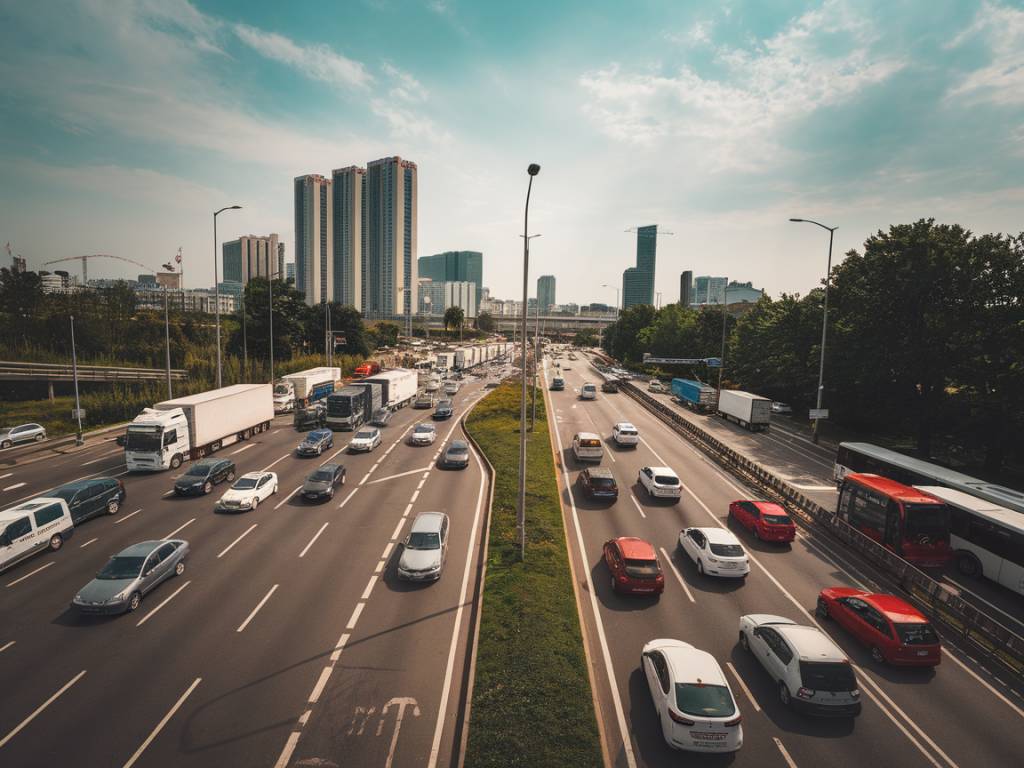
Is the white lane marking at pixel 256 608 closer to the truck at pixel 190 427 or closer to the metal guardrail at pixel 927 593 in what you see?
the truck at pixel 190 427

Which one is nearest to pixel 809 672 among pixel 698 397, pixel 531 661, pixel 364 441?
pixel 531 661

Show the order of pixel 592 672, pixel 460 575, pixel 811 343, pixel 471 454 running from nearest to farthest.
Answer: pixel 592 672
pixel 460 575
pixel 471 454
pixel 811 343

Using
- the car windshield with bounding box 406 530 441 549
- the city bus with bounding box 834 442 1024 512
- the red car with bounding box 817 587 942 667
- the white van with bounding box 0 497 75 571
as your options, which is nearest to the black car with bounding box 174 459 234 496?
the white van with bounding box 0 497 75 571

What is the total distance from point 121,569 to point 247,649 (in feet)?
20.1

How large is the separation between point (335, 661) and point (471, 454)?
2311 cm

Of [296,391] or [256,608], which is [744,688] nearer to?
[256,608]

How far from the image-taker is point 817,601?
17.2 m

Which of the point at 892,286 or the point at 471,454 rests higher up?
the point at 892,286

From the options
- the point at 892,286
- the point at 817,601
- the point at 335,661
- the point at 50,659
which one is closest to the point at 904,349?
the point at 892,286

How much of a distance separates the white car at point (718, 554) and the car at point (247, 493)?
20.8 metres

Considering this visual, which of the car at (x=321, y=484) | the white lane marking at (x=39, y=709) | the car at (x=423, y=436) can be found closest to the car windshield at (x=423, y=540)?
the car at (x=321, y=484)

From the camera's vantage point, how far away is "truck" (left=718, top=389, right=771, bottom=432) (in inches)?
1812

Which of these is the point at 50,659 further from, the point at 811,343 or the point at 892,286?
the point at 811,343

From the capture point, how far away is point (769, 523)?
22203 mm
